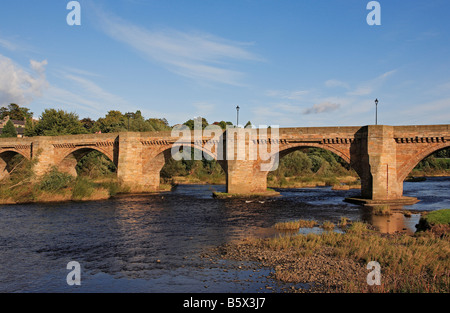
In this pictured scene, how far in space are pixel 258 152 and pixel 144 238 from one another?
20.5 m

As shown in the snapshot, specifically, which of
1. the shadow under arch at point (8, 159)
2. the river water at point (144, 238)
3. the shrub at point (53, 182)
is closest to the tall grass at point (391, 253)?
the river water at point (144, 238)

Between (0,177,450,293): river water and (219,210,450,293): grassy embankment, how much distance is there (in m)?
1.20

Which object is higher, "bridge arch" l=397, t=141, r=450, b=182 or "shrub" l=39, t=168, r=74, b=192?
"bridge arch" l=397, t=141, r=450, b=182

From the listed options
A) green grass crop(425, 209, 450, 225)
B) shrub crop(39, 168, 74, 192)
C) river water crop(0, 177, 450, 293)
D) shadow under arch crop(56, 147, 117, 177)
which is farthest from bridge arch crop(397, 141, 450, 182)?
shadow under arch crop(56, 147, 117, 177)

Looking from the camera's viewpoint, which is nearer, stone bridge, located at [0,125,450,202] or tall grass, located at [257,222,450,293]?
tall grass, located at [257,222,450,293]

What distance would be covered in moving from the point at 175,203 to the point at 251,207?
776 cm

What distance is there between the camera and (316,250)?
15250mm

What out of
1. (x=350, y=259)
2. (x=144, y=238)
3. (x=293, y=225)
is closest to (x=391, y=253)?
(x=350, y=259)

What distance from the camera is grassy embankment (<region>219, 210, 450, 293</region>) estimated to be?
11.1 m

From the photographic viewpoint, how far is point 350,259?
13.9 metres

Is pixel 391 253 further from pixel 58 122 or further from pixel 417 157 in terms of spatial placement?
pixel 58 122

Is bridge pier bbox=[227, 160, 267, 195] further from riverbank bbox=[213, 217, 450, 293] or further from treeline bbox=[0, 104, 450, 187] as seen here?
riverbank bbox=[213, 217, 450, 293]
